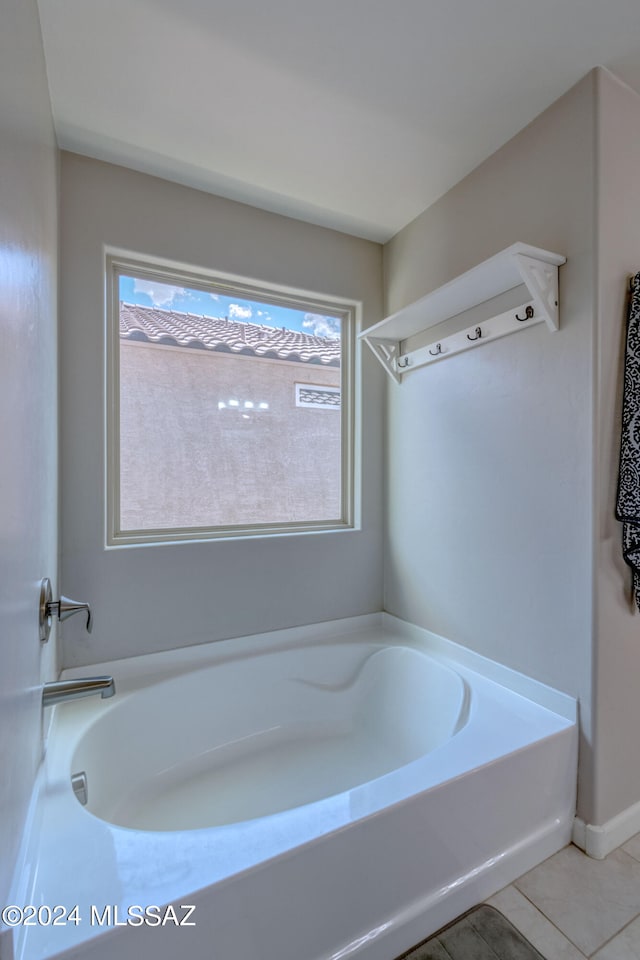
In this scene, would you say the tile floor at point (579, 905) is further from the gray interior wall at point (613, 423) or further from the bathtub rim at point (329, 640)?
the bathtub rim at point (329, 640)

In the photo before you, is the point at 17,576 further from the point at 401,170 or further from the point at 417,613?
the point at 401,170

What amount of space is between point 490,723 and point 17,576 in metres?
1.47

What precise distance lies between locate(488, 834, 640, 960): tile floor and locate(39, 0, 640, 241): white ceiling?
2.52 metres

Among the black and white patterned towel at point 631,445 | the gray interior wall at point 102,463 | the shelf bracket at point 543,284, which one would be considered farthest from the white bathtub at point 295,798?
the shelf bracket at point 543,284

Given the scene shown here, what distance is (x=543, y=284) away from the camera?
1.47m

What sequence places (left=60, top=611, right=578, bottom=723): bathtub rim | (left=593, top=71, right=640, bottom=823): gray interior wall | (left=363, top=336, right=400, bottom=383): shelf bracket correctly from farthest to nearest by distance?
1. (left=363, top=336, right=400, bottom=383): shelf bracket
2. (left=60, top=611, right=578, bottom=723): bathtub rim
3. (left=593, top=71, right=640, bottom=823): gray interior wall

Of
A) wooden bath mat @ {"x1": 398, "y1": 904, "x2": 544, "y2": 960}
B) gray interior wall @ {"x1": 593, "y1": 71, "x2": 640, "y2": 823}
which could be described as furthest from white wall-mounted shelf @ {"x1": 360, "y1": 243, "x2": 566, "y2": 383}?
wooden bath mat @ {"x1": 398, "y1": 904, "x2": 544, "y2": 960}

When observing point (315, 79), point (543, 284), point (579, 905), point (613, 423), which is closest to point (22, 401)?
point (315, 79)

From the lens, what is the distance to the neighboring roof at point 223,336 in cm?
197

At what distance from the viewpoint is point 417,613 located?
2.21 meters

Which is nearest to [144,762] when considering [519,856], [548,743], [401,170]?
[519,856]

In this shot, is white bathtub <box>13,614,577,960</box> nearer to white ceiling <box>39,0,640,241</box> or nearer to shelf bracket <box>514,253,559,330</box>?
shelf bracket <box>514,253,559,330</box>

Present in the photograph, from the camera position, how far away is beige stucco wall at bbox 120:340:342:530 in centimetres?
196

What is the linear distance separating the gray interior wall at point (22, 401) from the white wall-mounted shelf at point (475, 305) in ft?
4.31
